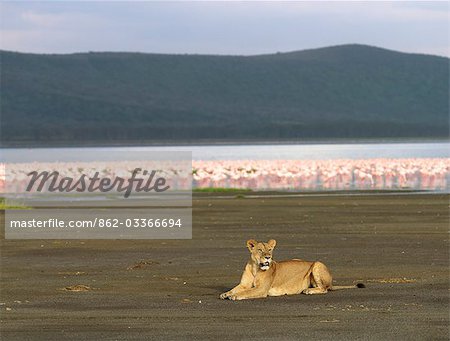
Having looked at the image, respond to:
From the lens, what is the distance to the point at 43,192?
40844 mm

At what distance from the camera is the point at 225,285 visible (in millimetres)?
15430

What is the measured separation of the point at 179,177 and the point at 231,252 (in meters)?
29.1

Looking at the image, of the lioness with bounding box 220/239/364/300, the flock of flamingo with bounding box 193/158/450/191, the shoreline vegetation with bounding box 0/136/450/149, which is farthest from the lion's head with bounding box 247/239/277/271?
the shoreline vegetation with bounding box 0/136/450/149

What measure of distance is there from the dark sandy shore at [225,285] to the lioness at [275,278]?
15 cm

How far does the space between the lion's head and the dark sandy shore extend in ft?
1.29

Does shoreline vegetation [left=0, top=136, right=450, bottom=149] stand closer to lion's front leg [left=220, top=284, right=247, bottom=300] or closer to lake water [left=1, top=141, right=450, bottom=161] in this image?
lake water [left=1, top=141, right=450, bottom=161]

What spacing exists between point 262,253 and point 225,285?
212 centimetres

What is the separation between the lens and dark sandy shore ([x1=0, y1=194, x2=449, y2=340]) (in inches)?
468

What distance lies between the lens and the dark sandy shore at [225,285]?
39.0 ft

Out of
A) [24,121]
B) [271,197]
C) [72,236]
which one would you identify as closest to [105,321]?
[72,236]

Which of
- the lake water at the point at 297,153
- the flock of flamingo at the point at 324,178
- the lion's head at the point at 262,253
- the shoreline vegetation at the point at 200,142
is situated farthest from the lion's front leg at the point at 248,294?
the shoreline vegetation at the point at 200,142

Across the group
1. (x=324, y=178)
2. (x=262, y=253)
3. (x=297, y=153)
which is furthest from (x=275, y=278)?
(x=297, y=153)

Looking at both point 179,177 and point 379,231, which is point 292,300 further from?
point 179,177

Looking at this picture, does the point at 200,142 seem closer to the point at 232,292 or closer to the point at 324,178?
the point at 324,178
